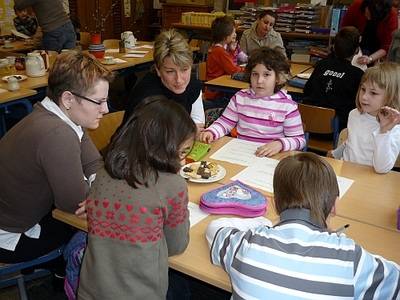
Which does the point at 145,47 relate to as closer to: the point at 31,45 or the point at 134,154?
the point at 31,45

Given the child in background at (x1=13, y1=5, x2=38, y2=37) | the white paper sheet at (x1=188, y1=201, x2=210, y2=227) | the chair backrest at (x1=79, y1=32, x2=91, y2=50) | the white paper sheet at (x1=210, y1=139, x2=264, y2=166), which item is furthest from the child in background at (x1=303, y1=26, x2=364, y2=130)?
the child in background at (x1=13, y1=5, x2=38, y2=37)

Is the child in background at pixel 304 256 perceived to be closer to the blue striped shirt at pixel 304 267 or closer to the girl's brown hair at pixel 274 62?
the blue striped shirt at pixel 304 267

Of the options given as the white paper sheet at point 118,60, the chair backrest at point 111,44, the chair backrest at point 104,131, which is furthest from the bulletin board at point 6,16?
the chair backrest at point 104,131

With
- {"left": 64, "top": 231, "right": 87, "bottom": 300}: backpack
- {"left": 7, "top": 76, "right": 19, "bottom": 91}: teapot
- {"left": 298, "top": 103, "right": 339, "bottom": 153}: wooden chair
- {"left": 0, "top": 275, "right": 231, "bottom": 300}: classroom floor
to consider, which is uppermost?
{"left": 7, "top": 76, "right": 19, "bottom": 91}: teapot

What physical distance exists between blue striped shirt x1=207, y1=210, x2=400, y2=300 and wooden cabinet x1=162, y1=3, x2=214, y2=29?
6.41 meters

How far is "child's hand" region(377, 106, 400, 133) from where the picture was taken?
5.93 feet

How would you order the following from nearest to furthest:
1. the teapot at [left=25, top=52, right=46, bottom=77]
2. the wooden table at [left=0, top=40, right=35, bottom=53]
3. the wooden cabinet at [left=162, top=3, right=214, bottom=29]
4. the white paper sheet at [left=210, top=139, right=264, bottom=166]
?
1. the white paper sheet at [left=210, top=139, right=264, bottom=166]
2. the teapot at [left=25, top=52, right=46, bottom=77]
3. the wooden table at [left=0, top=40, right=35, bottom=53]
4. the wooden cabinet at [left=162, top=3, right=214, bottom=29]

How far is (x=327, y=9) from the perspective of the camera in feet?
16.9

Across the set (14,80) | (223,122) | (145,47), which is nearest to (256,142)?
(223,122)

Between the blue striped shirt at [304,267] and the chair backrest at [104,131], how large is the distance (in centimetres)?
132

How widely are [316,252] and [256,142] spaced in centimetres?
123

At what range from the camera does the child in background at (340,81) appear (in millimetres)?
3115

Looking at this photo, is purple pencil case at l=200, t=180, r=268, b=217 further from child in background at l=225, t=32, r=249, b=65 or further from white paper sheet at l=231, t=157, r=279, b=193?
child in background at l=225, t=32, r=249, b=65

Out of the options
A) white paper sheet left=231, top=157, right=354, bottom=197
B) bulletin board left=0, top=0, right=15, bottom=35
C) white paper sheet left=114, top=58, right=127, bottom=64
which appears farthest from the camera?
bulletin board left=0, top=0, right=15, bottom=35
